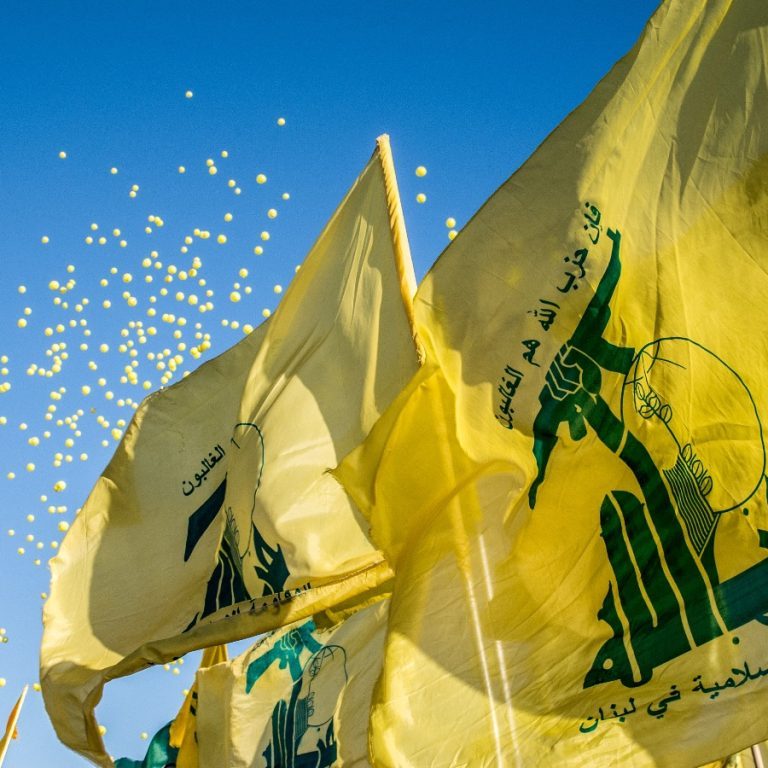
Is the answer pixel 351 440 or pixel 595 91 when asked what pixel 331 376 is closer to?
pixel 351 440

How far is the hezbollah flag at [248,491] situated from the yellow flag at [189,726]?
4.34 feet

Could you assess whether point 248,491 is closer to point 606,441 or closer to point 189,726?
point 606,441

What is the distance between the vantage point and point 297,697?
619cm

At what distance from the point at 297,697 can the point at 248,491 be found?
57.1 inches

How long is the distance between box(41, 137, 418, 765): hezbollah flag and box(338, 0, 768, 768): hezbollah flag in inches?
13.8

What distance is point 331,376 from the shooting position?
527 cm

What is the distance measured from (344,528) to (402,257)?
50.7 inches

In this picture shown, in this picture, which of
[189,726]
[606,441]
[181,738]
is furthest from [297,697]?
[606,441]

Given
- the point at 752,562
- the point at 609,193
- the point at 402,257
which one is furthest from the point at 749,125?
the point at 402,257

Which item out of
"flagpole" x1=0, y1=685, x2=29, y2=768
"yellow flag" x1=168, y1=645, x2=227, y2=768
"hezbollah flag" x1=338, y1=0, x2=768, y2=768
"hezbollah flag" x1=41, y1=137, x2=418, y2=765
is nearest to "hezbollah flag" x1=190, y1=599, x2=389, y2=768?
"yellow flag" x1=168, y1=645, x2=227, y2=768

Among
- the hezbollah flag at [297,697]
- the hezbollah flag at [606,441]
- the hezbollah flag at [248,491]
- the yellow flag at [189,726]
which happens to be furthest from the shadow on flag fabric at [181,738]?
the hezbollah flag at [606,441]

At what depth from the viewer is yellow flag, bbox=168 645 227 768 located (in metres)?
7.69

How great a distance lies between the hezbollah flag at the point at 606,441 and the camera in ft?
11.7

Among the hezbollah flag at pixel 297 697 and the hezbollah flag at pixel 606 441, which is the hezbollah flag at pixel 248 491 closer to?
the hezbollah flag at pixel 606 441
